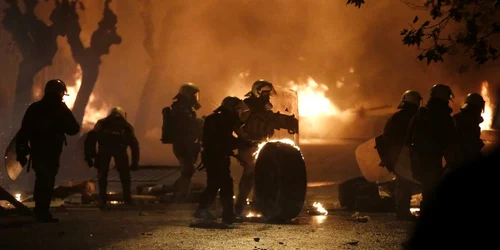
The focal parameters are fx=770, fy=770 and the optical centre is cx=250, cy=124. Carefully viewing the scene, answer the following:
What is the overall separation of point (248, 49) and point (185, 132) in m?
10.8

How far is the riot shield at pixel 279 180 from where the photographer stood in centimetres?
1012

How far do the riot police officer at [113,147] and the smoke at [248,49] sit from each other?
1037 cm

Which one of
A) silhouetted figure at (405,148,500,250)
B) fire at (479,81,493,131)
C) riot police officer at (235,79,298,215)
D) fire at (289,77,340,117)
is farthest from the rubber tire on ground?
fire at (289,77,340,117)

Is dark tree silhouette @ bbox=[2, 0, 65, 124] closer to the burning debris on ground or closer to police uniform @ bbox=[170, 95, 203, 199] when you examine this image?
the burning debris on ground

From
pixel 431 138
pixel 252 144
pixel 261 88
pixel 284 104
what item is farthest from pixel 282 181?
pixel 284 104

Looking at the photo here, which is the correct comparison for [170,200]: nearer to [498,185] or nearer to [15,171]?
[15,171]

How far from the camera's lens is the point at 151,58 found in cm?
2442

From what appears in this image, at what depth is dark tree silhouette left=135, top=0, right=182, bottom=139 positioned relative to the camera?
78.3ft

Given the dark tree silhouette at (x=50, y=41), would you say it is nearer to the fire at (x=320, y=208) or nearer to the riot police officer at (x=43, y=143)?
the fire at (x=320, y=208)

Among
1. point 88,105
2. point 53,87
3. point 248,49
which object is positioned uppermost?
point 248,49

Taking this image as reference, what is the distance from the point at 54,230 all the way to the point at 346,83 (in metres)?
15.9

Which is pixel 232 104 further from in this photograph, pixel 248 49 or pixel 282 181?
pixel 248 49

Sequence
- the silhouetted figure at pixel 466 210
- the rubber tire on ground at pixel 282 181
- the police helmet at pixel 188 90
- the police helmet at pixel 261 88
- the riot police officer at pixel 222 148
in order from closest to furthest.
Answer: the silhouetted figure at pixel 466 210
the riot police officer at pixel 222 148
the rubber tire on ground at pixel 282 181
the police helmet at pixel 261 88
the police helmet at pixel 188 90

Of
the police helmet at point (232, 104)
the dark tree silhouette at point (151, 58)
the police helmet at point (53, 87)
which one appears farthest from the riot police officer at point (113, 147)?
the dark tree silhouette at point (151, 58)
